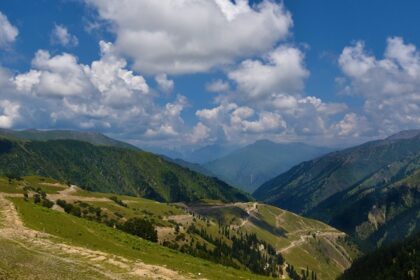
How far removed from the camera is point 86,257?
200 ft

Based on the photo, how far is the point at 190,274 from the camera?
201 feet

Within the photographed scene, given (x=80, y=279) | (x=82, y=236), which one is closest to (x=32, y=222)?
(x=82, y=236)

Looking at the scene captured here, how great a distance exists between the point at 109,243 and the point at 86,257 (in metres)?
19.0

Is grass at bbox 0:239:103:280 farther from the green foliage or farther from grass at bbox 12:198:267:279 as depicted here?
the green foliage

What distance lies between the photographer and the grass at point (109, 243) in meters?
69.5

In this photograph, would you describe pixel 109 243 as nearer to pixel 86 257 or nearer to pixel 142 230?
pixel 86 257

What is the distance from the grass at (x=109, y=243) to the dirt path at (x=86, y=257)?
147 inches

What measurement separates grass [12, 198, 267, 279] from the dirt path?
12.2ft

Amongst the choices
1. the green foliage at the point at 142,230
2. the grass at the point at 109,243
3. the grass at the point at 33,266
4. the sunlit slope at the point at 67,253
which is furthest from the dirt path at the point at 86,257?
the green foliage at the point at 142,230

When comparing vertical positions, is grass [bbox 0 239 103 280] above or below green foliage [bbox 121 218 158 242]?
above

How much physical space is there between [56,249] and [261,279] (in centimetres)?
3362

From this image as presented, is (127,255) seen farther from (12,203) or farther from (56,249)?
(12,203)

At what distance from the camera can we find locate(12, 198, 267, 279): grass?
6950cm

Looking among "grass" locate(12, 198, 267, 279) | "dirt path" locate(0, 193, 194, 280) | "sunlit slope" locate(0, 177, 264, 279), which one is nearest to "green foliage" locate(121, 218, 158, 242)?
"grass" locate(12, 198, 267, 279)
